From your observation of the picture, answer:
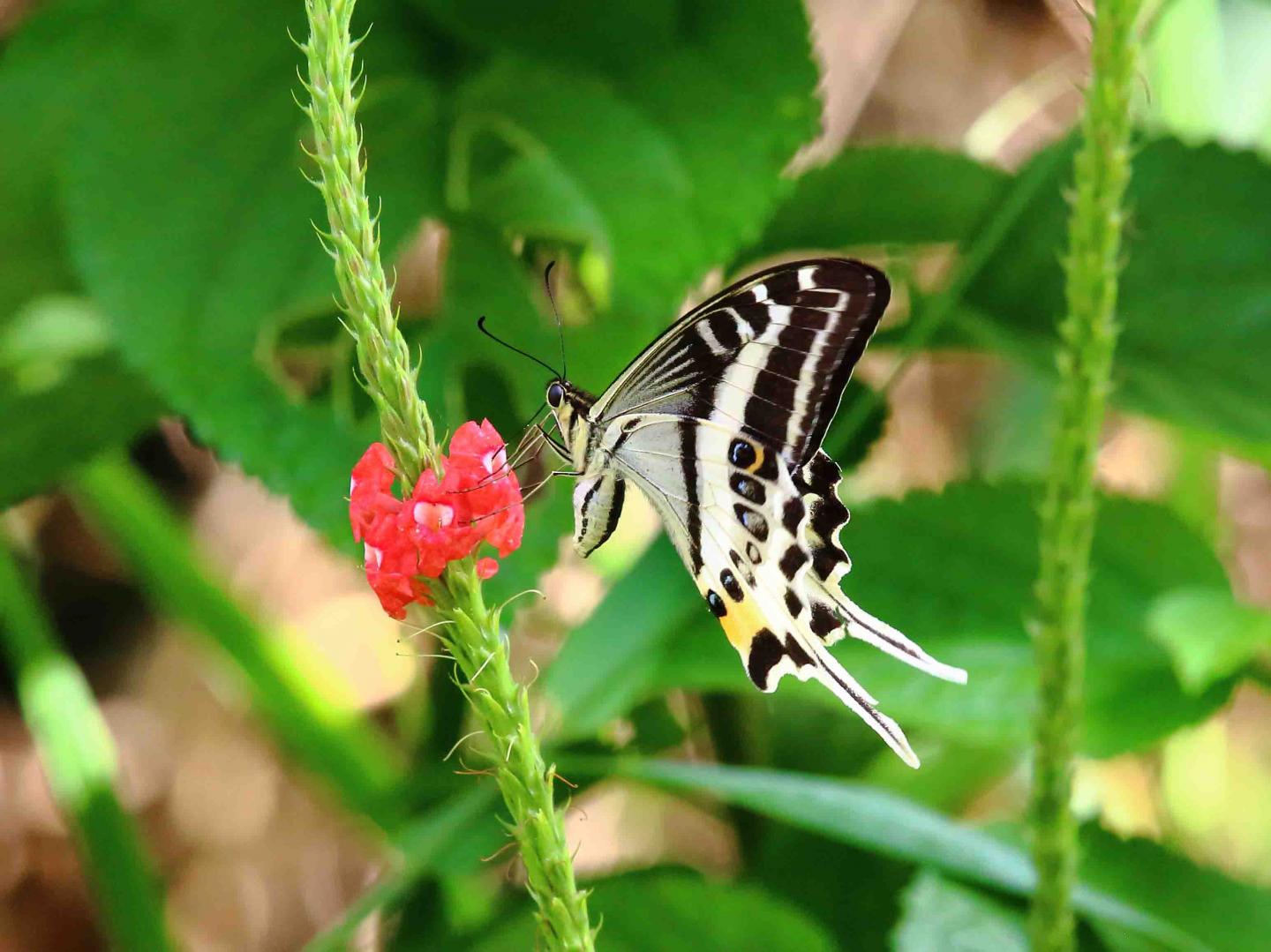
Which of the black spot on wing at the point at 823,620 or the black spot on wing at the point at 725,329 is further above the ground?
the black spot on wing at the point at 725,329

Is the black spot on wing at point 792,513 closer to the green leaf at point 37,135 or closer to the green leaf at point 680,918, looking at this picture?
the green leaf at point 680,918

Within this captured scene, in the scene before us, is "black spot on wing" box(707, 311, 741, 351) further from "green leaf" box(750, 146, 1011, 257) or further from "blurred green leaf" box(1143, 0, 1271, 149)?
"blurred green leaf" box(1143, 0, 1271, 149)

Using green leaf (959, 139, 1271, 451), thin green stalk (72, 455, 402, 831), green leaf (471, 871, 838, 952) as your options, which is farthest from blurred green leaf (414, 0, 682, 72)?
thin green stalk (72, 455, 402, 831)

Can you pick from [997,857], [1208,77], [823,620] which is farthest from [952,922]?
[1208,77]

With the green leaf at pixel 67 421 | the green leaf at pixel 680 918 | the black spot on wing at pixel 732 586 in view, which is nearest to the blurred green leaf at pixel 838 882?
the green leaf at pixel 680 918

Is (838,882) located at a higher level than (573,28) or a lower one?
lower

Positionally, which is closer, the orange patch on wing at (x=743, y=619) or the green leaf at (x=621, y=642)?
the orange patch on wing at (x=743, y=619)

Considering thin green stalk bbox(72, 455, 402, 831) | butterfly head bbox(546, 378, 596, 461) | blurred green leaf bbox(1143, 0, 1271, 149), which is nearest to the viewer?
butterfly head bbox(546, 378, 596, 461)

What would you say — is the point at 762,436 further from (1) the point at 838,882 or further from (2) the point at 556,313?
(1) the point at 838,882
